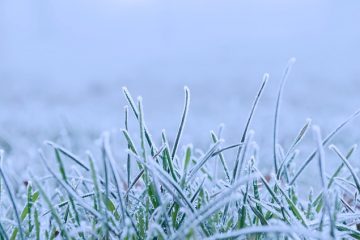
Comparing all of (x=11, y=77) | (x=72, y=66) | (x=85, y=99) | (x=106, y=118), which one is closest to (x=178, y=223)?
(x=106, y=118)

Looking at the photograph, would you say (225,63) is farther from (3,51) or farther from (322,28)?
(3,51)

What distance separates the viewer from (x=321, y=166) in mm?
820

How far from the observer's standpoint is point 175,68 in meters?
7.75

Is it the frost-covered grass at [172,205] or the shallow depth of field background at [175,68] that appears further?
the shallow depth of field background at [175,68]

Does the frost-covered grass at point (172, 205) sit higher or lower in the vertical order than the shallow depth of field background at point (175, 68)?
higher

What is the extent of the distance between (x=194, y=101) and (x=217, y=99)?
0.19 metres

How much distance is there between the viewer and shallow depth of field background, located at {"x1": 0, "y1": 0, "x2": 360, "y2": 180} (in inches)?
143

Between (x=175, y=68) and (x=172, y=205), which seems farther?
(x=175, y=68)

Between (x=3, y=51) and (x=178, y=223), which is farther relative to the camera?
(x=3, y=51)

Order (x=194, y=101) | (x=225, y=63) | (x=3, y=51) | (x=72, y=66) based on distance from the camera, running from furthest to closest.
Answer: (x=3, y=51) → (x=72, y=66) → (x=225, y=63) → (x=194, y=101)

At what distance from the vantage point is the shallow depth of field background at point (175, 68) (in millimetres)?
3629

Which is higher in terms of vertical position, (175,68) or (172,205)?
(172,205)

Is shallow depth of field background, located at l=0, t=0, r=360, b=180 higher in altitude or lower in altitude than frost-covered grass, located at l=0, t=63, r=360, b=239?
lower

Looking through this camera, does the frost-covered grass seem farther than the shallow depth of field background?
No
